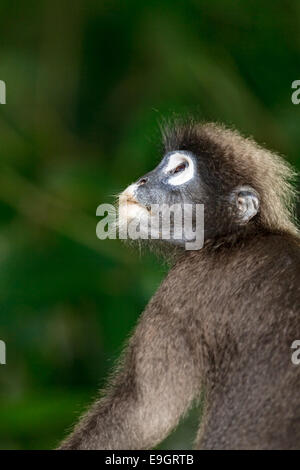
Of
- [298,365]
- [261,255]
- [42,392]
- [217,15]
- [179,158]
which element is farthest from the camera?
[217,15]

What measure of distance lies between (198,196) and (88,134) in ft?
10.8

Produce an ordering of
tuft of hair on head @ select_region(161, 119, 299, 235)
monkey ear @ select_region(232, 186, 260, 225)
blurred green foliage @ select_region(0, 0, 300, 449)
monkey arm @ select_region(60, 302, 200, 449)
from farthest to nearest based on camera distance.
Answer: blurred green foliage @ select_region(0, 0, 300, 449), tuft of hair on head @ select_region(161, 119, 299, 235), monkey ear @ select_region(232, 186, 260, 225), monkey arm @ select_region(60, 302, 200, 449)

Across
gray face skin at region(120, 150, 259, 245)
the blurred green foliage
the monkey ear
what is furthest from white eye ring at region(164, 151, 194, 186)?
the blurred green foliage

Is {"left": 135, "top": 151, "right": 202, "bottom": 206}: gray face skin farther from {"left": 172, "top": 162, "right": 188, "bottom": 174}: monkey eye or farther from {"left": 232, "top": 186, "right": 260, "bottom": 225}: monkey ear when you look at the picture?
{"left": 232, "top": 186, "right": 260, "bottom": 225}: monkey ear

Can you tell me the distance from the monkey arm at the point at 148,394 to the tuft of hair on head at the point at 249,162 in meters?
0.75

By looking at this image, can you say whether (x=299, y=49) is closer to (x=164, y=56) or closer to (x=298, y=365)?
(x=164, y=56)

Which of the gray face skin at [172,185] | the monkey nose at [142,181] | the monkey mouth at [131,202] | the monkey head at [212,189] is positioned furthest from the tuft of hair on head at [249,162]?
the monkey mouth at [131,202]

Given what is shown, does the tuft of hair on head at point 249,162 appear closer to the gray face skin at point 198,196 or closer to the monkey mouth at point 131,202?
the gray face skin at point 198,196

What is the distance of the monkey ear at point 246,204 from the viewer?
21.5ft

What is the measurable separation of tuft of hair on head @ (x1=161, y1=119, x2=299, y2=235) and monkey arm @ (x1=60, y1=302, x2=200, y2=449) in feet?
2.45

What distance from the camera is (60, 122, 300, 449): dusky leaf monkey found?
5.89 m
